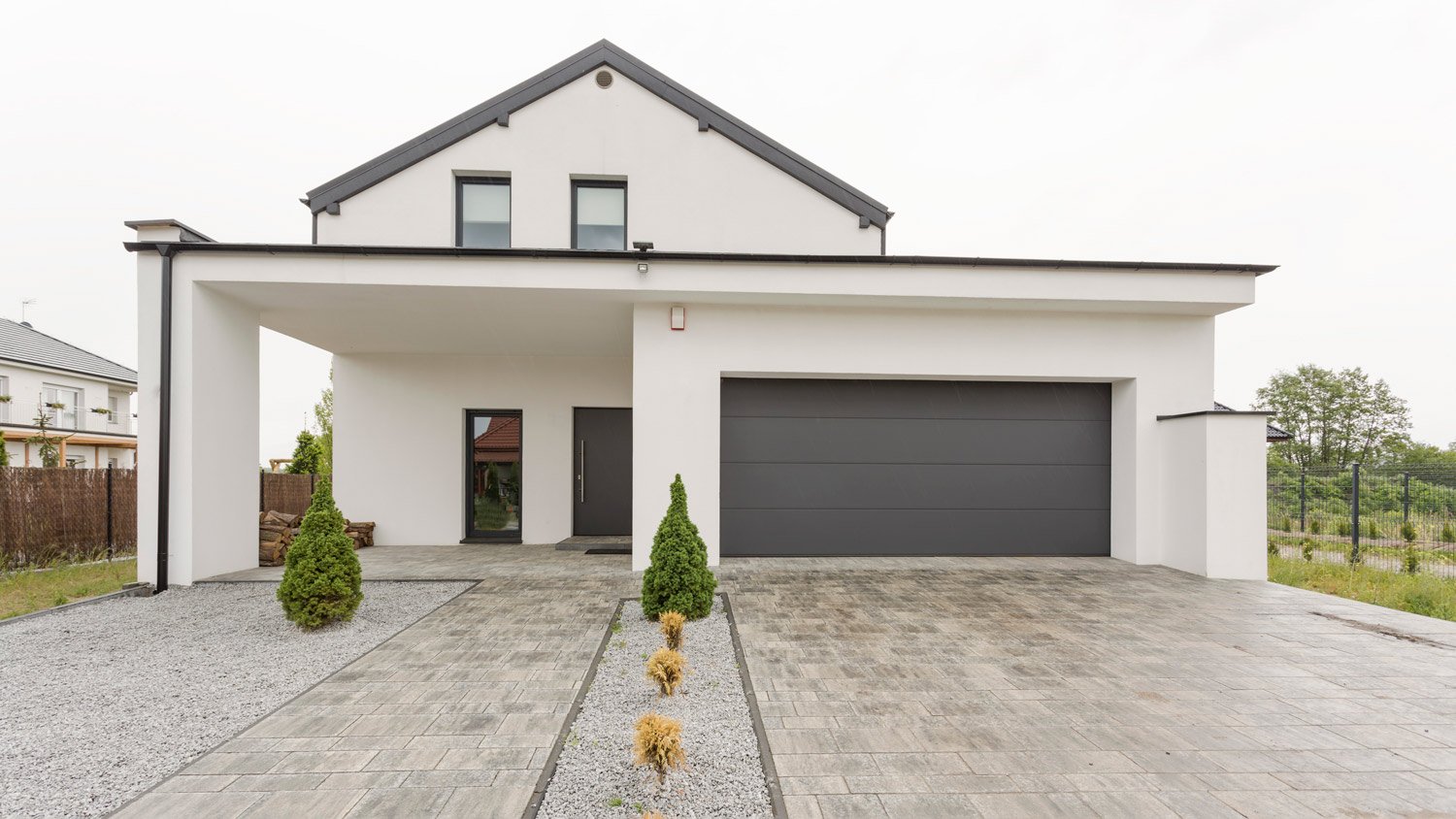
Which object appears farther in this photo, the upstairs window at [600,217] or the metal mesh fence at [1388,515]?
the upstairs window at [600,217]

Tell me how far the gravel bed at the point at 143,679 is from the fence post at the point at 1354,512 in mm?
13318

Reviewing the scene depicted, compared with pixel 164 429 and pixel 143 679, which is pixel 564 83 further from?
pixel 143 679

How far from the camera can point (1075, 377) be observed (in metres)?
7.53

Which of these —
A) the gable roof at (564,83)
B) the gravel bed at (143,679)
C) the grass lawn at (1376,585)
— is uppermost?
the gable roof at (564,83)

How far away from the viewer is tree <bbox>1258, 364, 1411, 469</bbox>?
3475 centimetres

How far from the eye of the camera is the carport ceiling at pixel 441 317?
21.6ft

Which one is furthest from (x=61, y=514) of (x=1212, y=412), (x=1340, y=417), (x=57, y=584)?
(x=1340, y=417)

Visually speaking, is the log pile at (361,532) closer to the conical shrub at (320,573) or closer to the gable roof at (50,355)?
the conical shrub at (320,573)

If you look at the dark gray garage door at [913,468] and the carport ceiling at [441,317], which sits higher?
the carport ceiling at [441,317]

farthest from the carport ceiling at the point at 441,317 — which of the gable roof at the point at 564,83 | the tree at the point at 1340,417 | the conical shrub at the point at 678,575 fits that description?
the tree at the point at 1340,417

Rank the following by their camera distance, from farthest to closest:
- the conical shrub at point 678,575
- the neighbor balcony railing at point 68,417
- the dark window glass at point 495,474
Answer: the neighbor balcony railing at point 68,417 → the dark window glass at point 495,474 → the conical shrub at point 678,575

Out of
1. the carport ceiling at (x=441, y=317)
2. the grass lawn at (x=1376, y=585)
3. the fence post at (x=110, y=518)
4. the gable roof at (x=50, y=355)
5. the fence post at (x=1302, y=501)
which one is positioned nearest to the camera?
the grass lawn at (x=1376, y=585)

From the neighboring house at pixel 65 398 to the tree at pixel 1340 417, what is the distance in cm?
5864

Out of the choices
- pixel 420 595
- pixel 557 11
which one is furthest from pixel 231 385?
pixel 557 11
